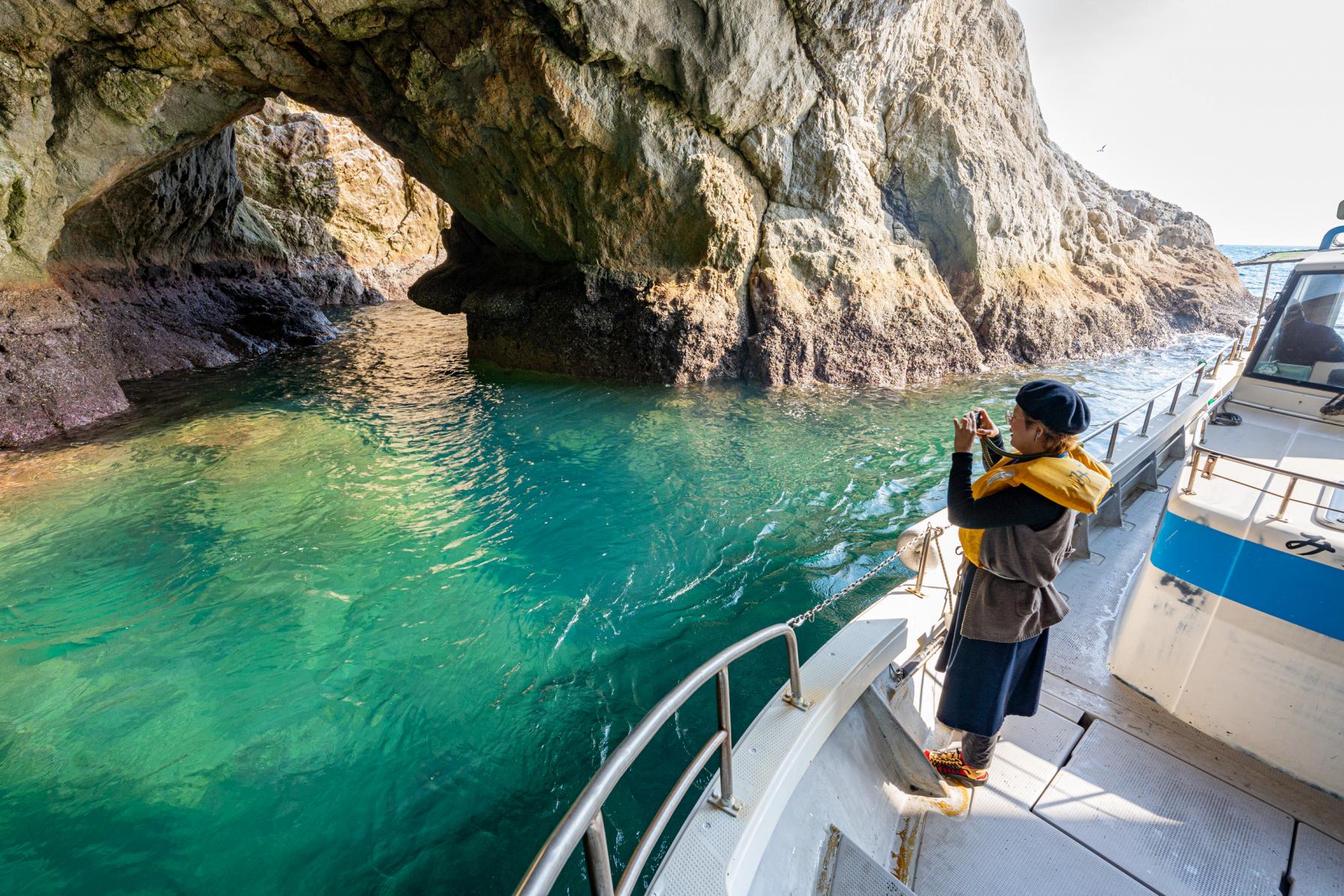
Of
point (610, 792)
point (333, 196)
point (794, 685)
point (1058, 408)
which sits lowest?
point (794, 685)

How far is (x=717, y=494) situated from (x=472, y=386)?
22.5 ft

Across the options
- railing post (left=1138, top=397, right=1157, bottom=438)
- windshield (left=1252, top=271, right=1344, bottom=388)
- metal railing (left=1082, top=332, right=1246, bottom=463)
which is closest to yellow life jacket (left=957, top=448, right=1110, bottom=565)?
metal railing (left=1082, top=332, right=1246, bottom=463)

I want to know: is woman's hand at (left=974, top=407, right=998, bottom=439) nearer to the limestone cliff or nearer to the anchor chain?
the anchor chain

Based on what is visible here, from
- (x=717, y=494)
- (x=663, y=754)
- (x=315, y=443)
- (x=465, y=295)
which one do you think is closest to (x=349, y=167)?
(x=465, y=295)

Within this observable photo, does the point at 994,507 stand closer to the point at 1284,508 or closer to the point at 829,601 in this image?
the point at 829,601

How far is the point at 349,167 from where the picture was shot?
25.6 meters

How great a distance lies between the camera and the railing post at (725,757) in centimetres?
201

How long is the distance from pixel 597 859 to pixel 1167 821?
2.98m

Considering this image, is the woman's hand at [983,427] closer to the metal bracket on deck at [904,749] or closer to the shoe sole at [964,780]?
the metal bracket on deck at [904,749]

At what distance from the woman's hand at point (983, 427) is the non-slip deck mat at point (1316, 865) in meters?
2.23

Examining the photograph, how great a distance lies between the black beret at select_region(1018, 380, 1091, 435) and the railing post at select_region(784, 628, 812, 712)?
1269 mm

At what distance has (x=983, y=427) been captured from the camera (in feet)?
8.47

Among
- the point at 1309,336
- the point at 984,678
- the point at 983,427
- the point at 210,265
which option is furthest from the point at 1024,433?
the point at 210,265

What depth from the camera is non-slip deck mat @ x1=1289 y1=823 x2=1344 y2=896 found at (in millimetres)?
2463
